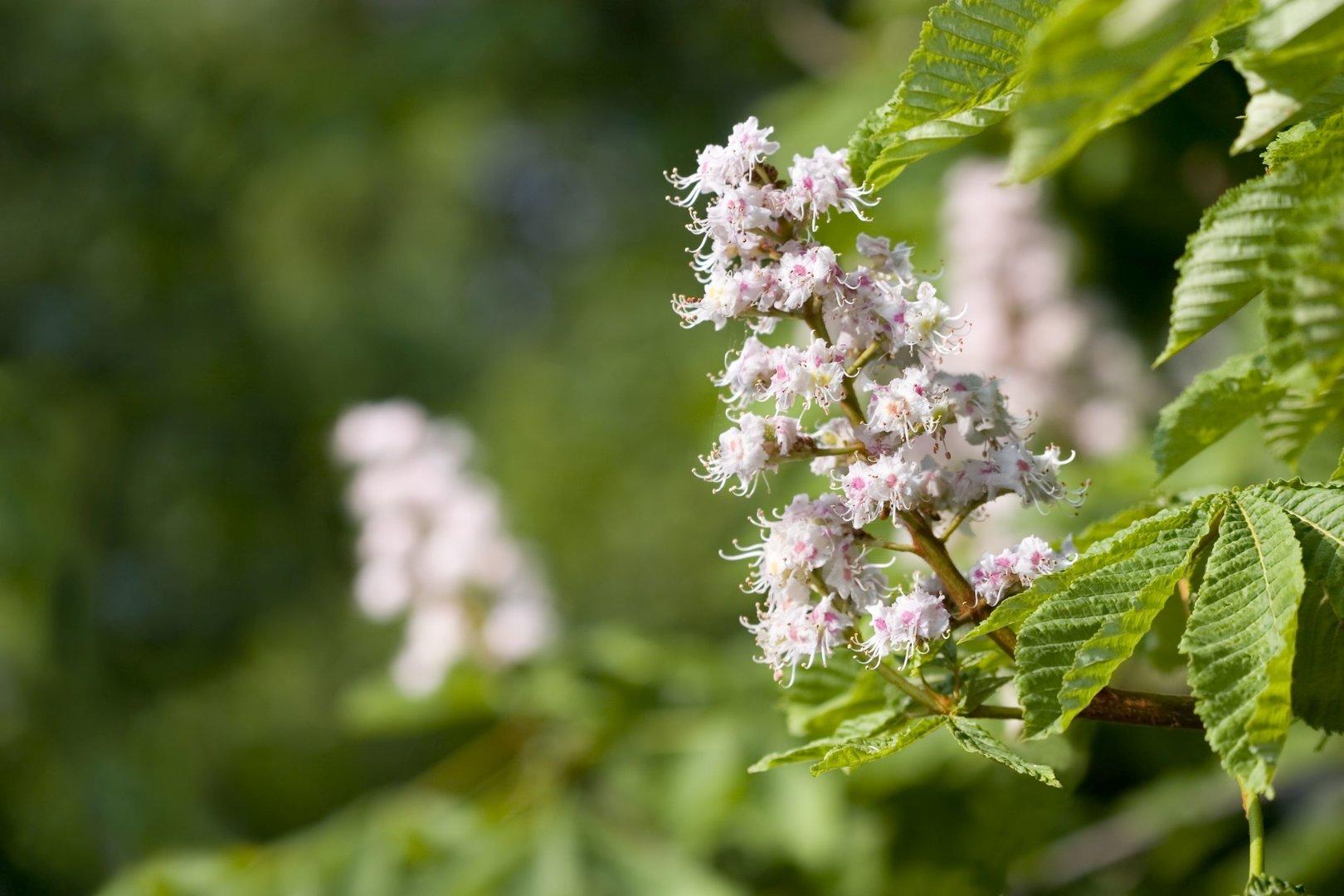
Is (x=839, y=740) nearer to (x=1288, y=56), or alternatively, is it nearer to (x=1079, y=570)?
(x=1079, y=570)

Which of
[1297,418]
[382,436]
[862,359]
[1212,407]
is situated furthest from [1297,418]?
[382,436]

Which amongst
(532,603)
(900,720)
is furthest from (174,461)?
(900,720)

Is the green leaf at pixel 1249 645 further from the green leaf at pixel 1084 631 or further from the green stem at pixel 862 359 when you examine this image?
the green stem at pixel 862 359

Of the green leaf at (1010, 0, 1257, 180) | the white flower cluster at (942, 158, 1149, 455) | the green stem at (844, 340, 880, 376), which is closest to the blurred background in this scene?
Answer: the white flower cluster at (942, 158, 1149, 455)

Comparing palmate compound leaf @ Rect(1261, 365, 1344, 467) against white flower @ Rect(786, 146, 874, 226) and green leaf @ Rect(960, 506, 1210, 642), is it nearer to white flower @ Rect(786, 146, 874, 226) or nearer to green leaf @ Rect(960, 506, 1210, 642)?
green leaf @ Rect(960, 506, 1210, 642)

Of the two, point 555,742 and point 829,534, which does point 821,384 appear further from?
point 555,742

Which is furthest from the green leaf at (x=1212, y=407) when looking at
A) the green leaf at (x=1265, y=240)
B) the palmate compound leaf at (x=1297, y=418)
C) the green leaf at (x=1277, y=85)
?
the green leaf at (x=1277, y=85)
